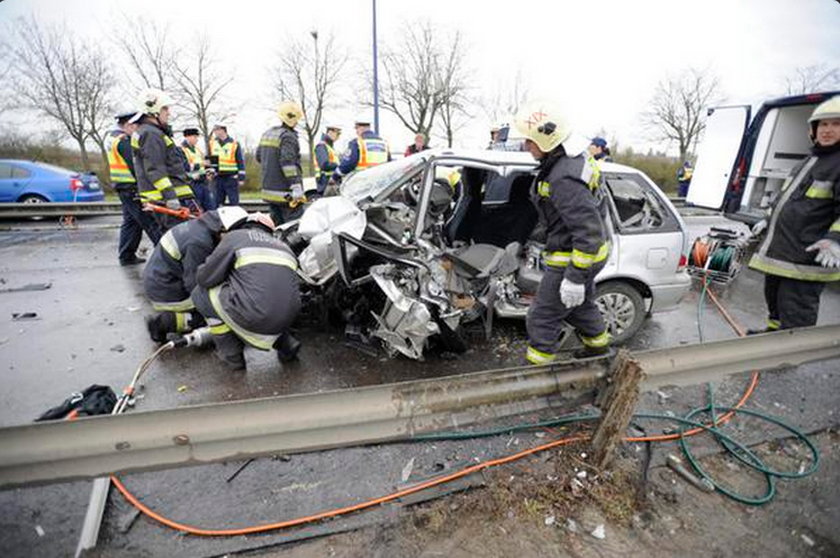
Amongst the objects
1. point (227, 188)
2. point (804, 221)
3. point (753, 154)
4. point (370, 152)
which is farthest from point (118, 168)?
point (753, 154)

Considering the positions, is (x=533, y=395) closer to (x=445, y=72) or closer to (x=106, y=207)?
(x=106, y=207)

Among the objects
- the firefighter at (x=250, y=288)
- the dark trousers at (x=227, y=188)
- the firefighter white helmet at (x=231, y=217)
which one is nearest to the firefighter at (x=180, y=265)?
the firefighter white helmet at (x=231, y=217)

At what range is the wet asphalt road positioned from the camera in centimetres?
193

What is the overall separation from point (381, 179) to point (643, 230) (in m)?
2.23

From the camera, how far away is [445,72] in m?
22.0

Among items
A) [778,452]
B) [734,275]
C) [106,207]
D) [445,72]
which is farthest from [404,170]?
[445,72]

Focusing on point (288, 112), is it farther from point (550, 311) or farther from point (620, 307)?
point (620, 307)

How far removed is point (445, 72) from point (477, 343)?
2140 centimetres

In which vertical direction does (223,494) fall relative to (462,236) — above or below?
below

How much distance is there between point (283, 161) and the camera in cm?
542

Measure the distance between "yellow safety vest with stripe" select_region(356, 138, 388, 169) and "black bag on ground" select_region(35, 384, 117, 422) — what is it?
4837 millimetres

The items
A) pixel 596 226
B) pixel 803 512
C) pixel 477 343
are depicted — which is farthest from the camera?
pixel 477 343

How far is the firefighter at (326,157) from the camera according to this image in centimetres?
718

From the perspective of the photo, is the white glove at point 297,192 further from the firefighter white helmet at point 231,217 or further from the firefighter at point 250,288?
the firefighter at point 250,288
